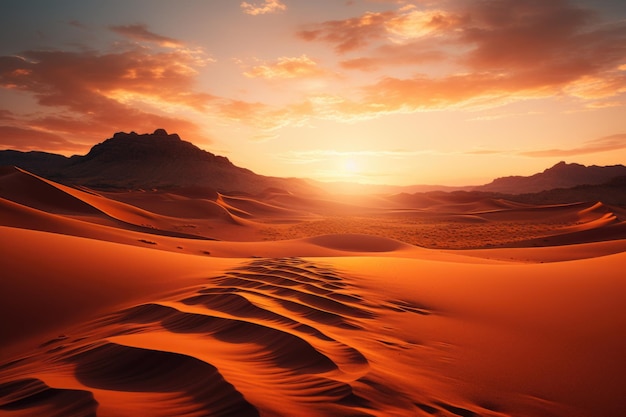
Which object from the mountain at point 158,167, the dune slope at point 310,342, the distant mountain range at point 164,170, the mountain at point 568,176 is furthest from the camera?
the mountain at point 568,176

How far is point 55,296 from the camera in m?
4.46

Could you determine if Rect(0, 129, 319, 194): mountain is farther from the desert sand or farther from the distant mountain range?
the desert sand

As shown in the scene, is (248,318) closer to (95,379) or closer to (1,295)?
(95,379)

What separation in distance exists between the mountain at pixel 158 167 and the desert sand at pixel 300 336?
8708 cm

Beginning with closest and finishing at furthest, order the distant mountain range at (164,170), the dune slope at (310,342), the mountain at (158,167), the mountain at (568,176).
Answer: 1. the dune slope at (310,342)
2. the distant mountain range at (164,170)
3. the mountain at (158,167)
4. the mountain at (568,176)

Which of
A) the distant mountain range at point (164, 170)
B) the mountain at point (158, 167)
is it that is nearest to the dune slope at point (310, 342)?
the distant mountain range at point (164, 170)

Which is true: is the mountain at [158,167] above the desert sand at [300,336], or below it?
above

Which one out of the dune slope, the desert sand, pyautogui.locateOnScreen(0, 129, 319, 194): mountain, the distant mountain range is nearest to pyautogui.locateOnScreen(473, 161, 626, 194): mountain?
the distant mountain range

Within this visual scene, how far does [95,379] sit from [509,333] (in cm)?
311

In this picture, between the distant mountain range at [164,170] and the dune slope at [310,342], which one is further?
the distant mountain range at [164,170]

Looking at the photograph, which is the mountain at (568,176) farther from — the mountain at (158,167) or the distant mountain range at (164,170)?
the mountain at (158,167)

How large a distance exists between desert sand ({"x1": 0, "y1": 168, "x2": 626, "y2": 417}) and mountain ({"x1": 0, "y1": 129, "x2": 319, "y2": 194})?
87.1 meters

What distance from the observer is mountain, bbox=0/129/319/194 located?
94375 millimetres

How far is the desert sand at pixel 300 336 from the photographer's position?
198cm
